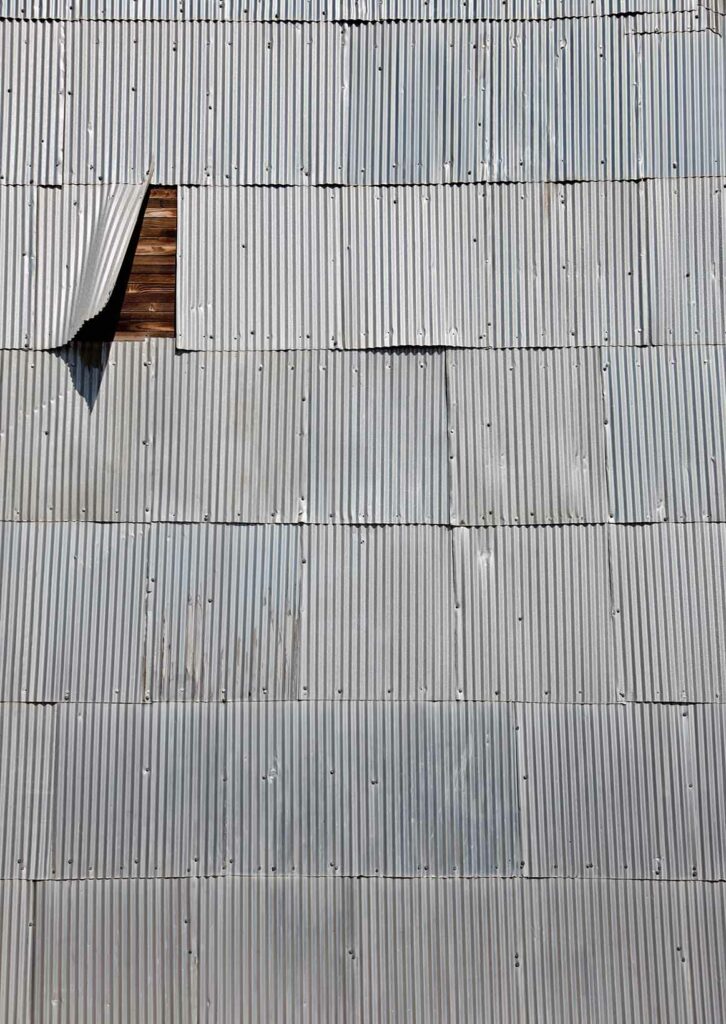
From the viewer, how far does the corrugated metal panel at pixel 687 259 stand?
26.2ft

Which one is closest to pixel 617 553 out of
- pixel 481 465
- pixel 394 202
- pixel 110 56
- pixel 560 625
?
pixel 560 625

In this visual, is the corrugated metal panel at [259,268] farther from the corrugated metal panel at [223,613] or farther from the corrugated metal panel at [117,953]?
the corrugated metal panel at [117,953]

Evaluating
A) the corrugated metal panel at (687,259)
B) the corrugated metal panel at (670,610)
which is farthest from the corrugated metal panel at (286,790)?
the corrugated metal panel at (687,259)

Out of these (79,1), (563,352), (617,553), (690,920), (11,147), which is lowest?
(690,920)

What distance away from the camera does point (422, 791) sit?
24.6 feet

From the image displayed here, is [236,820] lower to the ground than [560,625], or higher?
lower

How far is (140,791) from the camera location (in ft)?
24.7

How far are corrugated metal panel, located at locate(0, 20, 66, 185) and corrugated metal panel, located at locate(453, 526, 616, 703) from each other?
535 centimetres

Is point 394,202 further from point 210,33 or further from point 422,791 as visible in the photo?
point 422,791

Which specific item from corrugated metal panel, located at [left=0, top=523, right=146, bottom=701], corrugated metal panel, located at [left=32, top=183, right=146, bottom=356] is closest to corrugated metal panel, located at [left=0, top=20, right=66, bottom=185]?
corrugated metal panel, located at [left=32, top=183, right=146, bottom=356]

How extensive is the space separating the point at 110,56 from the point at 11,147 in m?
1.31

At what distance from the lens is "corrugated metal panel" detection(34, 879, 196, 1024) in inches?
287

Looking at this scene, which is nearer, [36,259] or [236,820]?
[236,820]

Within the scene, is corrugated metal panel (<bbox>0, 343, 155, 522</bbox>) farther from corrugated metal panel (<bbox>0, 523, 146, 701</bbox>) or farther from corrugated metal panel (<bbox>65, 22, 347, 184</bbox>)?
corrugated metal panel (<bbox>65, 22, 347, 184</bbox>)
